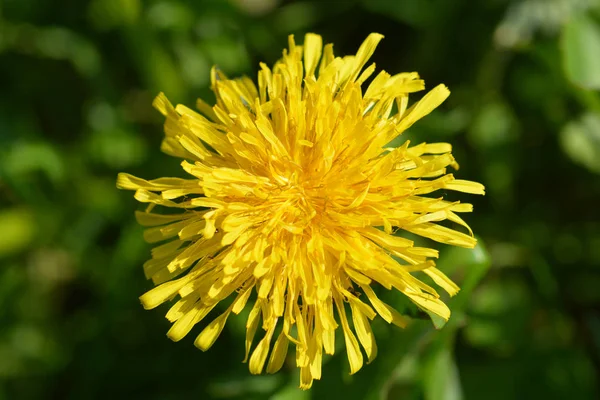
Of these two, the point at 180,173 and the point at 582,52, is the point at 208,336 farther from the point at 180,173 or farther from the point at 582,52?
the point at 582,52

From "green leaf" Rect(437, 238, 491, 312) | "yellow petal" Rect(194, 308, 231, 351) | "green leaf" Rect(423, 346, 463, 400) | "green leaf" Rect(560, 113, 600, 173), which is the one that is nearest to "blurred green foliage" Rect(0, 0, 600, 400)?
"green leaf" Rect(560, 113, 600, 173)

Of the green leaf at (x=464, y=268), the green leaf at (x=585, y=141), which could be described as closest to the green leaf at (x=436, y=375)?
the green leaf at (x=464, y=268)

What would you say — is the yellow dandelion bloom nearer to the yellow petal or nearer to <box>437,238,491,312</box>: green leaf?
the yellow petal

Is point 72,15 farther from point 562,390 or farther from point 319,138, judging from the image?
point 562,390

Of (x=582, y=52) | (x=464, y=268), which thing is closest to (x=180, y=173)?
(x=464, y=268)

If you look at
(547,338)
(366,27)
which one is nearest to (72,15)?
(366,27)

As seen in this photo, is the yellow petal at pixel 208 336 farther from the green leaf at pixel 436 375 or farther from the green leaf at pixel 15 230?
the green leaf at pixel 15 230
